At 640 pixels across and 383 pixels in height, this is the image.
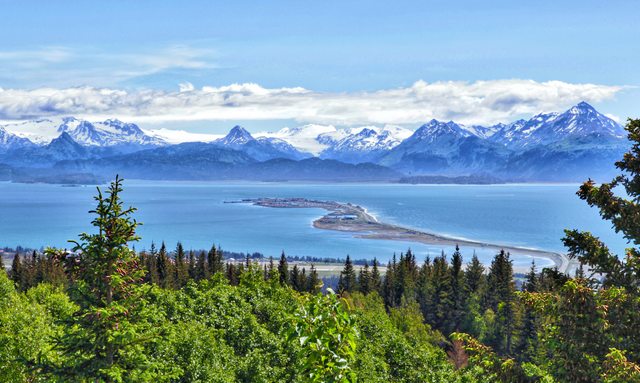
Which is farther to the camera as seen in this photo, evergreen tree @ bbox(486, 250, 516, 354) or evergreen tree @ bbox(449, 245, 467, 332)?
evergreen tree @ bbox(449, 245, 467, 332)

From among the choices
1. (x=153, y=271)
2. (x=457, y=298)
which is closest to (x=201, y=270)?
(x=153, y=271)

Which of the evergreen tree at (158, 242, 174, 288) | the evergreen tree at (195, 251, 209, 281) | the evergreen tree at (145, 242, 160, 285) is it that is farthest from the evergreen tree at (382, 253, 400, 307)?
the evergreen tree at (145, 242, 160, 285)

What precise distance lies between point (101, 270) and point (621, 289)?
1779 cm

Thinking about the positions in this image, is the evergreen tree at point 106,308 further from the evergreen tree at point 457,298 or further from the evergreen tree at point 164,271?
the evergreen tree at point 164,271

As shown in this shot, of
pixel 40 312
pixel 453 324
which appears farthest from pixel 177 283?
pixel 40 312

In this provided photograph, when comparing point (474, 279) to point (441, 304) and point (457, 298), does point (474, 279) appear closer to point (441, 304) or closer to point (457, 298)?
point (457, 298)

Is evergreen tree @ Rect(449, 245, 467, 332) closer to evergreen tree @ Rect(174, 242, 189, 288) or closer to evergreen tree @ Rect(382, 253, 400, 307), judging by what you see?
evergreen tree @ Rect(382, 253, 400, 307)

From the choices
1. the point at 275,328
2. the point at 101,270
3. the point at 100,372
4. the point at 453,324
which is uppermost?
the point at 101,270

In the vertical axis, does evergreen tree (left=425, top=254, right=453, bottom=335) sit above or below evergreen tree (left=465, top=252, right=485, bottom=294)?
below

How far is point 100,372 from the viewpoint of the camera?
2203 centimetres

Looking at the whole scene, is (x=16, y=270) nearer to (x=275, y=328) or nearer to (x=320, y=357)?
(x=275, y=328)

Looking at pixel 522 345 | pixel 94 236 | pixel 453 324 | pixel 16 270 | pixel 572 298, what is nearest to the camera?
pixel 572 298

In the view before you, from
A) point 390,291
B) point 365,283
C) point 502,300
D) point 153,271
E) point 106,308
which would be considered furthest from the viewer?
point 390,291

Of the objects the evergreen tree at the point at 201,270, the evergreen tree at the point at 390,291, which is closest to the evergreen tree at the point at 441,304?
the evergreen tree at the point at 390,291
